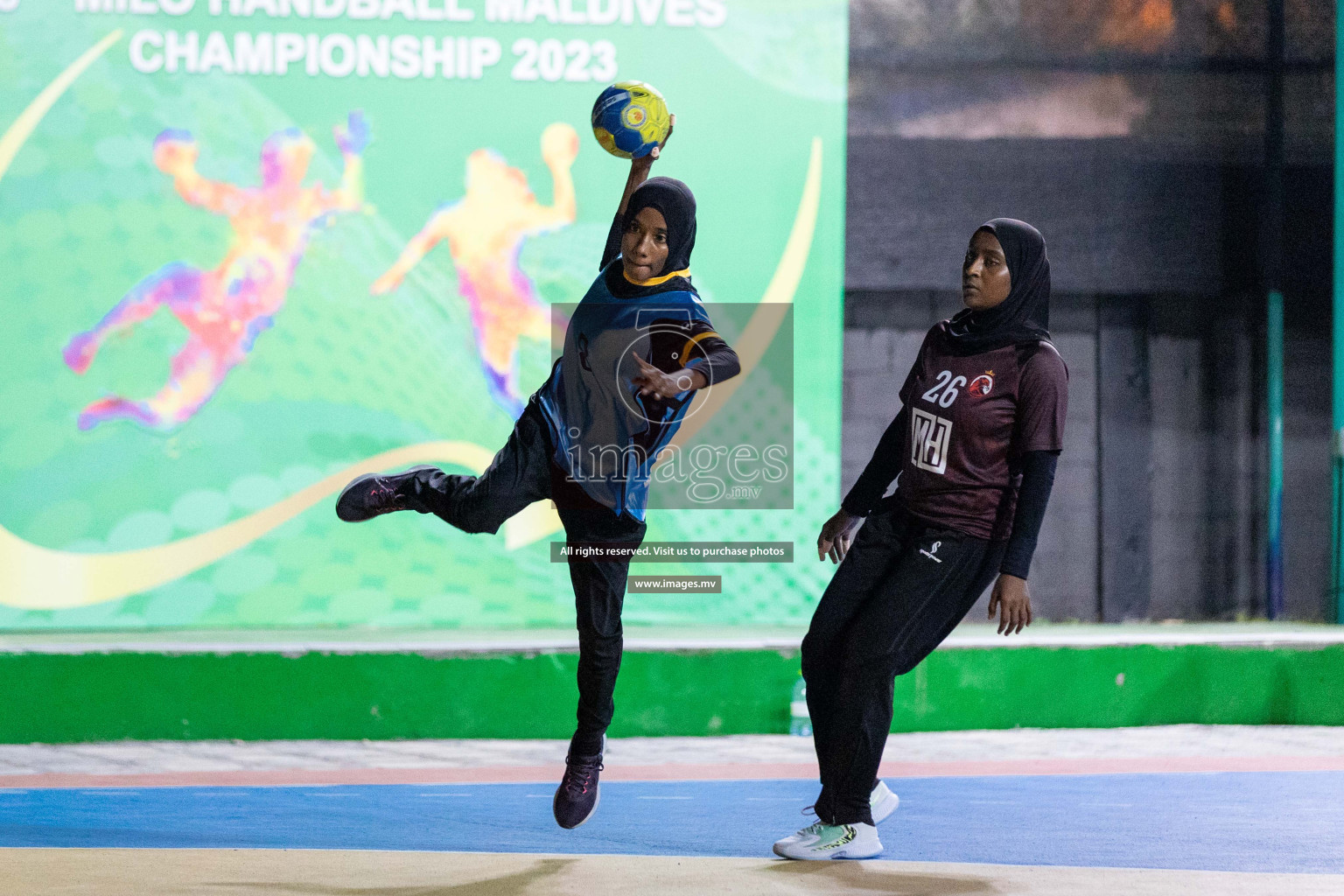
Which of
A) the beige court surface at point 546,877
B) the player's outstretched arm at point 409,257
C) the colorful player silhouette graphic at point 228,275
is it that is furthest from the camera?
the player's outstretched arm at point 409,257

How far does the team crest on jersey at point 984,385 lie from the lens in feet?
14.1

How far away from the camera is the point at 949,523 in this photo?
4.32 meters

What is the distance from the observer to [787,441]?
326 inches

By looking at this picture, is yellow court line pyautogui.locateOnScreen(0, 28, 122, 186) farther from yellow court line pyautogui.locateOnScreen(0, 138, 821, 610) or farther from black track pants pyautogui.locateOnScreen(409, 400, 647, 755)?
black track pants pyautogui.locateOnScreen(409, 400, 647, 755)

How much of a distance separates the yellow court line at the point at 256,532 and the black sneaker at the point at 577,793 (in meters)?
3.50

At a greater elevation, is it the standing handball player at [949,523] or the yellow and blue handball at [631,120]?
the yellow and blue handball at [631,120]

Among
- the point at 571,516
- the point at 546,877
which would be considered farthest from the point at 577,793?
the point at 571,516

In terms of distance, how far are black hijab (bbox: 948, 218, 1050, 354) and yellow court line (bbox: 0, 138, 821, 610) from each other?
381 cm

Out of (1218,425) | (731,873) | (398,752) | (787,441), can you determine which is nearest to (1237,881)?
(731,873)

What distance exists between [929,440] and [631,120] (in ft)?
4.73

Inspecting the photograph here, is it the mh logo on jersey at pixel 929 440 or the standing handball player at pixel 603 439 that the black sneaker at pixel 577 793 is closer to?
the standing handball player at pixel 603 439

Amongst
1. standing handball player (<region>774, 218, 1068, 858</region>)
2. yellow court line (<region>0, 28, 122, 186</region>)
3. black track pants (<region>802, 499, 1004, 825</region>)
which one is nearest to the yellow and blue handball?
standing handball player (<region>774, 218, 1068, 858</region>)

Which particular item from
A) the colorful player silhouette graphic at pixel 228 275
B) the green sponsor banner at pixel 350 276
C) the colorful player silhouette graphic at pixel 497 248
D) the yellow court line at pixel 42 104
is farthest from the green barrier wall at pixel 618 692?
the yellow court line at pixel 42 104

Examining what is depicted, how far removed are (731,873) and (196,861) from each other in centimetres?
160
